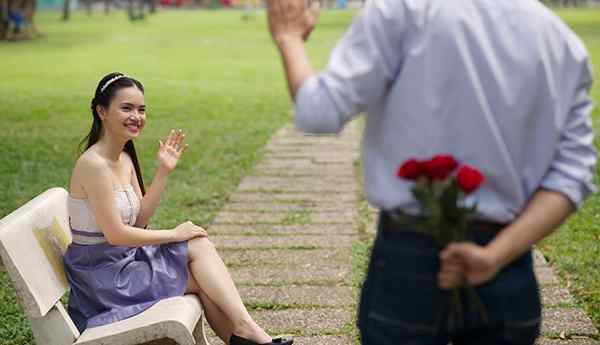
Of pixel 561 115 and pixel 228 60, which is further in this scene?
pixel 228 60

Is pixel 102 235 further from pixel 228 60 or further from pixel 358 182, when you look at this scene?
pixel 228 60

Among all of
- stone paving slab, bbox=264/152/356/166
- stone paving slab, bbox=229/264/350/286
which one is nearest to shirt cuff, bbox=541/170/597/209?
stone paving slab, bbox=229/264/350/286

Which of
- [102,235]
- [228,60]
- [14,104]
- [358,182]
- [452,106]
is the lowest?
[228,60]

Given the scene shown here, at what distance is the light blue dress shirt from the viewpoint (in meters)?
2.07

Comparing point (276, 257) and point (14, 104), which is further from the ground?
point (276, 257)

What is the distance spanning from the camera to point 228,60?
22766mm

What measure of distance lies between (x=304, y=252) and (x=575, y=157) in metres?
3.72

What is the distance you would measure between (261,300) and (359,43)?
302 cm

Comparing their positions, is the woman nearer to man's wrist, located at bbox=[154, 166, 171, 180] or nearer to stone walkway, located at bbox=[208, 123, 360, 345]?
man's wrist, located at bbox=[154, 166, 171, 180]

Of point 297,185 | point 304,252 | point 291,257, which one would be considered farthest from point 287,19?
point 297,185

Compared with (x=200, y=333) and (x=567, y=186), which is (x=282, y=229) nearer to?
(x=200, y=333)

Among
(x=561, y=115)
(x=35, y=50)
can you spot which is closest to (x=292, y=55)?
(x=561, y=115)

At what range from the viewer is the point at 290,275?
17.6 ft

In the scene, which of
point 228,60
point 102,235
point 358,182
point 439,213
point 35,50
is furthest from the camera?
point 35,50
